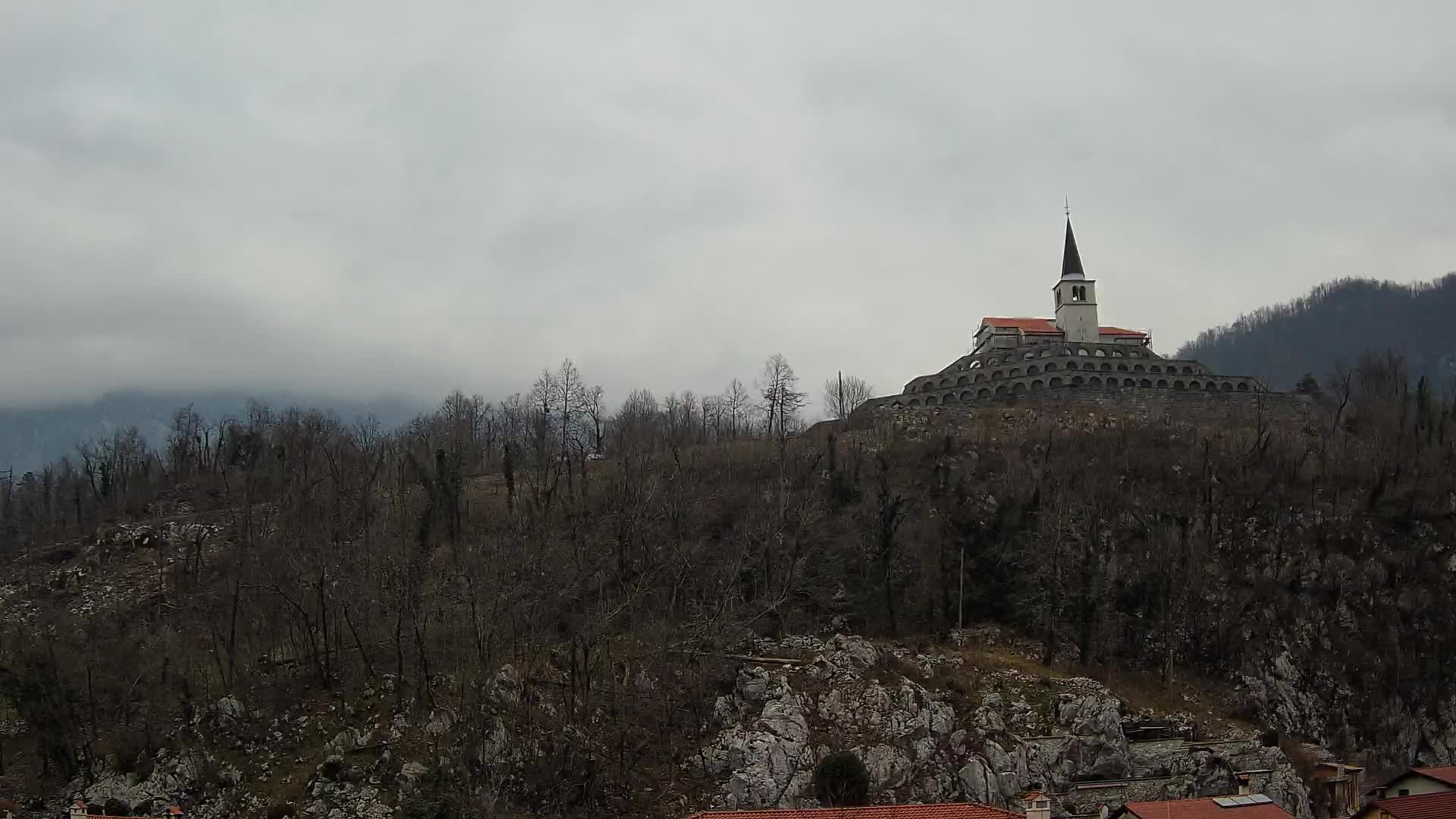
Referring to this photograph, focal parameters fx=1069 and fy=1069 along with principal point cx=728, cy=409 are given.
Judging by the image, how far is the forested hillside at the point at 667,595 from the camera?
38.7m

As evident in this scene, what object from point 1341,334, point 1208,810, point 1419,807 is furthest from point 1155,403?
point 1341,334

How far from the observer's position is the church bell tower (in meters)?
87.3

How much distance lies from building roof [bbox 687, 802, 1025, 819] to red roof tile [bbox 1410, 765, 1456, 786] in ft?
50.6

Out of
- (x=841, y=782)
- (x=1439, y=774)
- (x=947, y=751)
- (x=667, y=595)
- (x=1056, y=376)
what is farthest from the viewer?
(x=1056, y=376)

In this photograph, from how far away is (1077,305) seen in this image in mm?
87562

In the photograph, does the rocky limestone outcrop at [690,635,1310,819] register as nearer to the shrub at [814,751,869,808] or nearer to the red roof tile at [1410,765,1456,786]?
the shrub at [814,751,869,808]

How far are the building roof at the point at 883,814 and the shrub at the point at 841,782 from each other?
6849 mm

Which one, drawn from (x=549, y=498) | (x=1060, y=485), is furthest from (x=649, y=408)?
(x=1060, y=485)

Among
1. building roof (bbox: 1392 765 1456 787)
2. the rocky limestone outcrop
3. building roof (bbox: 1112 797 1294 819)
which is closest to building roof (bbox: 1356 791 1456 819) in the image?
building roof (bbox: 1112 797 1294 819)

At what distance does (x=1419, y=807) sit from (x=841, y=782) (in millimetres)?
16618

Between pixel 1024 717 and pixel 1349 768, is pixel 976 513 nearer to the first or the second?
pixel 1024 717

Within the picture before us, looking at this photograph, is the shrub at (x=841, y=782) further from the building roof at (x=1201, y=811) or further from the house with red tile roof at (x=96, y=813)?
the house with red tile roof at (x=96, y=813)

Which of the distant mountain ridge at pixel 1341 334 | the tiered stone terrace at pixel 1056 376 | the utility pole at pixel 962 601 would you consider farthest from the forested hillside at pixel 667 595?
the distant mountain ridge at pixel 1341 334

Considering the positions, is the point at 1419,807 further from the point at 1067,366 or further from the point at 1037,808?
the point at 1067,366
